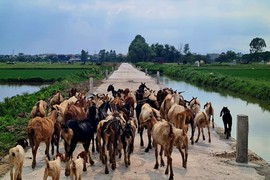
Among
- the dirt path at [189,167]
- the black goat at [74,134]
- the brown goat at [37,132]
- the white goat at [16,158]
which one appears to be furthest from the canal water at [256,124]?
the white goat at [16,158]

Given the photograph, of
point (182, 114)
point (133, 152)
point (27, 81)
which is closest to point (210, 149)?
point (182, 114)

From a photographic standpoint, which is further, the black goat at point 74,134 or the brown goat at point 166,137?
the black goat at point 74,134

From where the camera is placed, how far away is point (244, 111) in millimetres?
22672

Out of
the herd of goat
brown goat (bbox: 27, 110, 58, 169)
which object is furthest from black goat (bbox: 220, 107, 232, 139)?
brown goat (bbox: 27, 110, 58, 169)

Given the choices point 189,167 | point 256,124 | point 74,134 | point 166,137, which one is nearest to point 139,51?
point 256,124

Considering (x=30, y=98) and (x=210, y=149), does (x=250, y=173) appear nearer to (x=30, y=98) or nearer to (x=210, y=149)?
(x=210, y=149)

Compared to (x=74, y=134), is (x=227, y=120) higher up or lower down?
lower down

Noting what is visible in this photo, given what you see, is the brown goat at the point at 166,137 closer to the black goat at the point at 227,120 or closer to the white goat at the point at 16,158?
the white goat at the point at 16,158

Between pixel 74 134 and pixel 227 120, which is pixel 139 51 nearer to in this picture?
pixel 227 120

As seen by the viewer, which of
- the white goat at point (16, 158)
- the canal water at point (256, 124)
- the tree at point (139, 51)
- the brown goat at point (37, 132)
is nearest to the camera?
the white goat at point (16, 158)

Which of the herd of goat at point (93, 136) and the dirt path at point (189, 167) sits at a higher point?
the herd of goat at point (93, 136)

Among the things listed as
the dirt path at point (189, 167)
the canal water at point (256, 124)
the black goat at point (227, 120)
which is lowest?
the canal water at point (256, 124)

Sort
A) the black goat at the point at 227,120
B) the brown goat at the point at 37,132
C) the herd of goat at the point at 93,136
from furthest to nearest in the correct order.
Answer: the black goat at the point at 227,120, the brown goat at the point at 37,132, the herd of goat at the point at 93,136

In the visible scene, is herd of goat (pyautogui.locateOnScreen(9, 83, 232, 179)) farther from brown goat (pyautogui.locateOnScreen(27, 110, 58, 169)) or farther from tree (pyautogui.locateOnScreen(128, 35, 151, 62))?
tree (pyautogui.locateOnScreen(128, 35, 151, 62))
